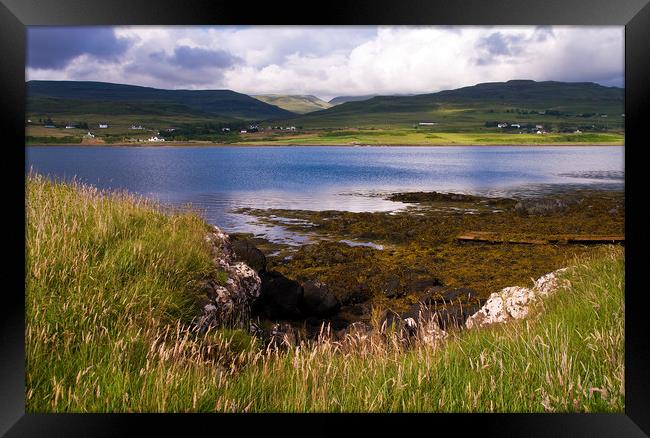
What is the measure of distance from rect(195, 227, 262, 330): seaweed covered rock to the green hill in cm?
4222

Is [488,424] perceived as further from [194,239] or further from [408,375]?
[194,239]

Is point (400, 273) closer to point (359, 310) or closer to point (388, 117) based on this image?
point (359, 310)

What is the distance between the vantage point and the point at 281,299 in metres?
12.7

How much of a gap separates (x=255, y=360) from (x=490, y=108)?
13000cm

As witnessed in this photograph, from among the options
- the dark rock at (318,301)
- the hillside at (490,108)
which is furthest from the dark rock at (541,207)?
the hillside at (490,108)

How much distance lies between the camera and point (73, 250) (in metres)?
6.48

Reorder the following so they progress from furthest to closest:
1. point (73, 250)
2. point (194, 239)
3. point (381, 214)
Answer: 1. point (381, 214)
2. point (194, 239)
3. point (73, 250)

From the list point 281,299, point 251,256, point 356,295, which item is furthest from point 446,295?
point 251,256

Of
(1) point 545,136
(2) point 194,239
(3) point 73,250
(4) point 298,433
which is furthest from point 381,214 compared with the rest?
(1) point 545,136

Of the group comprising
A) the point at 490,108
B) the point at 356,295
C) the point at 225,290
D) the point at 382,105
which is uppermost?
the point at 382,105

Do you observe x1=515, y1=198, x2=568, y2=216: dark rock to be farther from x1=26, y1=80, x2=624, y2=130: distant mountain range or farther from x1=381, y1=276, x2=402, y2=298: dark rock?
x1=26, y1=80, x2=624, y2=130: distant mountain range

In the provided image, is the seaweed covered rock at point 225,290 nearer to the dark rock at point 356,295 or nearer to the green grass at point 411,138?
the dark rock at point 356,295
